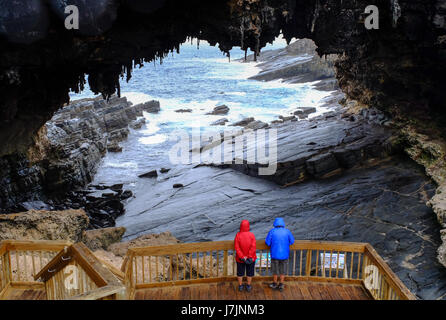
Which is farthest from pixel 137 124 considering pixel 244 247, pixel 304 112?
pixel 244 247

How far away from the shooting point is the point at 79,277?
6.25m

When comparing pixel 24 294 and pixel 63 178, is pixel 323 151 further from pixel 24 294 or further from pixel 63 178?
pixel 24 294

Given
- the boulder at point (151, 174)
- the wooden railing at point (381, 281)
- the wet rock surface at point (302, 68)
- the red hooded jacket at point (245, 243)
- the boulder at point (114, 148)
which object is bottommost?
the boulder at point (151, 174)

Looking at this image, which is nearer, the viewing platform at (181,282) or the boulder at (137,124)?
the viewing platform at (181,282)

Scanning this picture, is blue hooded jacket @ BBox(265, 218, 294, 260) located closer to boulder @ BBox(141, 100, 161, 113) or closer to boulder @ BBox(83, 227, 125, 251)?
boulder @ BBox(83, 227, 125, 251)

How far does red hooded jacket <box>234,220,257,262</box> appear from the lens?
7473 mm

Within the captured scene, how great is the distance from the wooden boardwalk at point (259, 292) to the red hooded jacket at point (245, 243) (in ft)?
2.16

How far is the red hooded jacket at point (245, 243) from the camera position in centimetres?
747

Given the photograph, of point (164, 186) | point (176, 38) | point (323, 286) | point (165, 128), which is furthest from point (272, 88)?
point (323, 286)

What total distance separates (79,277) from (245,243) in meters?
2.92

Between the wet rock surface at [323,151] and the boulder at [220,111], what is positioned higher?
the wet rock surface at [323,151]

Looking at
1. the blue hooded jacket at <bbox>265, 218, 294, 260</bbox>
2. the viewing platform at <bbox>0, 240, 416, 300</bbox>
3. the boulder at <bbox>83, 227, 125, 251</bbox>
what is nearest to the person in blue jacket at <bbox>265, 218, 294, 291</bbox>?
the blue hooded jacket at <bbox>265, 218, 294, 260</bbox>

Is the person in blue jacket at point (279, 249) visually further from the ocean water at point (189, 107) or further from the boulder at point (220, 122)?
the boulder at point (220, 122)

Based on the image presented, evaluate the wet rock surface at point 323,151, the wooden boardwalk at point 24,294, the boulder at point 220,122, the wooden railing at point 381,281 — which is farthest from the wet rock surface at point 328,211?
the boulder at point 220,122
